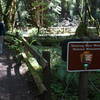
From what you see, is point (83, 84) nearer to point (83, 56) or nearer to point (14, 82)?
point (83, 56)

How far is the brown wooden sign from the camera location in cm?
387

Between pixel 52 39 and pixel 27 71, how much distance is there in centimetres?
840

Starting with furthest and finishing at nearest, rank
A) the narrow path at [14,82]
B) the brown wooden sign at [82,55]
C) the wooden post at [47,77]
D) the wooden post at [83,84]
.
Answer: the narrow path at [14,82], the wooden post at [47,77], the wooden post at [83,84], the brown wooden sign at [82,55]

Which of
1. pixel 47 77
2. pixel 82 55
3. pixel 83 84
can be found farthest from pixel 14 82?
pixel 82 55

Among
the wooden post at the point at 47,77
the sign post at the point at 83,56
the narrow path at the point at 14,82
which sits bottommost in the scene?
the narrow path at the point at 14,82

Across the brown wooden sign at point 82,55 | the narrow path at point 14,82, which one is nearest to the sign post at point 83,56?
the brown wooden sign at point 82,55

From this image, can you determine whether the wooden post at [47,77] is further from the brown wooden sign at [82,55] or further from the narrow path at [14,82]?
the brown wooden sign at [82,55]

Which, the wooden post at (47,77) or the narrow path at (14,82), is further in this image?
the narrow path at (14,82)

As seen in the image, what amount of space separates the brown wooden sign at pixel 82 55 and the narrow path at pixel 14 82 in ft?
9.77

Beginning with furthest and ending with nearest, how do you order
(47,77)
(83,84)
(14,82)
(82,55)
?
(14,82)
(47,77)
(83,84)
(82,55)

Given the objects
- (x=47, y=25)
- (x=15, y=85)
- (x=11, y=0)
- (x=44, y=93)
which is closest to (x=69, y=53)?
(x=44, y=93)

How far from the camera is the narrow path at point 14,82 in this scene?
6805 mm

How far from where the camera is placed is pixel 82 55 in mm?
3895

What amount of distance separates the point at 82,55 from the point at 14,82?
14.8 ft
